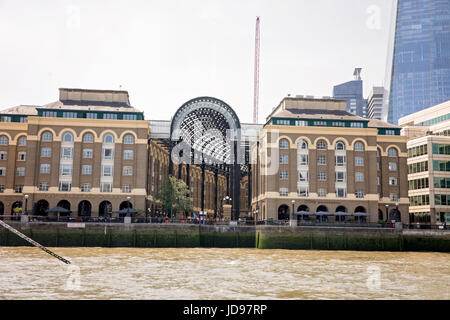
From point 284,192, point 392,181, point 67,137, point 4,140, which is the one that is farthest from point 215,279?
point 4,140

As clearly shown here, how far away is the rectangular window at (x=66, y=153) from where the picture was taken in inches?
2992

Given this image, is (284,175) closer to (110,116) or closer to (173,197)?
(173,197)

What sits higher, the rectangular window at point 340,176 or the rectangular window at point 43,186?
the rectangular window at point 340,176

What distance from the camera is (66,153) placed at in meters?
76.2

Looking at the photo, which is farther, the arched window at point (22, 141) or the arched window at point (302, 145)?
the arched window at point (22, 141)

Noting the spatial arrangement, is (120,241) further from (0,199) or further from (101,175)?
(0,199)

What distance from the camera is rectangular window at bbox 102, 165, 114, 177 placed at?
76.6 metres

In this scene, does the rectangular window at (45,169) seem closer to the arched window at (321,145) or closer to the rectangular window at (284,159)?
the rectangular window at (284,159)

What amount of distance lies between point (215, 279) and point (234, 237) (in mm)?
33890

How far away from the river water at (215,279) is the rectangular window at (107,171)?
34.6 metres

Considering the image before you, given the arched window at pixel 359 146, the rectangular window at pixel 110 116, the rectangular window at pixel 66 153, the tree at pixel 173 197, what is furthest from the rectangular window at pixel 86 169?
the arched window at pixel 359 146

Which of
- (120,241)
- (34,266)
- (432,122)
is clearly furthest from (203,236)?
(432,122)

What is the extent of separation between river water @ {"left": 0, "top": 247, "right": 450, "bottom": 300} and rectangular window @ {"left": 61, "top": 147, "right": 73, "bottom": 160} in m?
35.8
